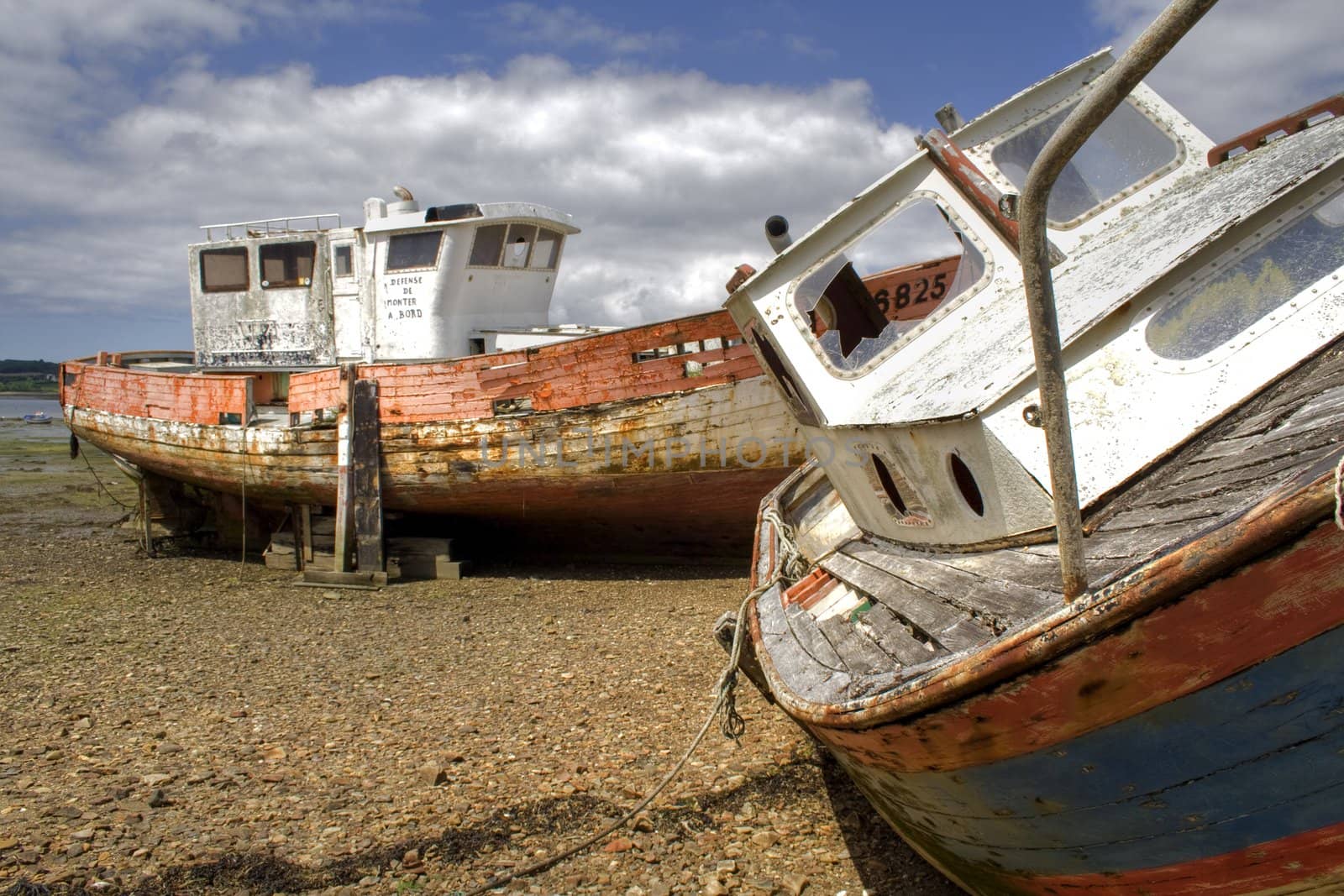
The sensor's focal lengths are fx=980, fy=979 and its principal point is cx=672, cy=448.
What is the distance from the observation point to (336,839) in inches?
169

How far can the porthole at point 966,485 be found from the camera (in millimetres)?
3736

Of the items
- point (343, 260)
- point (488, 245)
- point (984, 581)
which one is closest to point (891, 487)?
point (984, 581)

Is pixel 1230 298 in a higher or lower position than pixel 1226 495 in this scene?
higher

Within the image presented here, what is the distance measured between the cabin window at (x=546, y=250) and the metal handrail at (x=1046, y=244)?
11.0 m

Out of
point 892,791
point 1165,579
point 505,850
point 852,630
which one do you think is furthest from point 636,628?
point 1165,579

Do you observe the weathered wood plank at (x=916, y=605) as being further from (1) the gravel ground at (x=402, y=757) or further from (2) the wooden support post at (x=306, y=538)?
(2) the wooden support post at (x=306, y=538)

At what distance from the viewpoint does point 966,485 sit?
3.84m

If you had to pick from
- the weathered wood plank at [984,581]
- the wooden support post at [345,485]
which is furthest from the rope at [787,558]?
the wooden support post at [345,485]

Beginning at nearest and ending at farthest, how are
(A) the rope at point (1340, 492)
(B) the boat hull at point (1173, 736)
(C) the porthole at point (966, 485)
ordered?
1. (A) the rope at point (1340, 492)
2. (B) the boat hull at point (1173, 736)
3. (C) the porthole at point (966, 485)

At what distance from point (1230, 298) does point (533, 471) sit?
7.46 m

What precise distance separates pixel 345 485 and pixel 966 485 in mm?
8233

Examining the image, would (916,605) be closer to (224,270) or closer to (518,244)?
(518,244)

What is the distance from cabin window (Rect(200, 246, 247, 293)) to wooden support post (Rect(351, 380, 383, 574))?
148 inches

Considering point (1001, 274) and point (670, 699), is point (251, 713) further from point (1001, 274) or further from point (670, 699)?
point (1001, 274)
